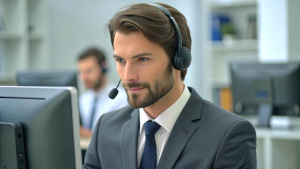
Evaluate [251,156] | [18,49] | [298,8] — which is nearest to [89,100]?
[18,49]

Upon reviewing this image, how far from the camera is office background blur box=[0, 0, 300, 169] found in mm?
3908

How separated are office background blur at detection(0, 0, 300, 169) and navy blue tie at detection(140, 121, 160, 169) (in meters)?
2.80

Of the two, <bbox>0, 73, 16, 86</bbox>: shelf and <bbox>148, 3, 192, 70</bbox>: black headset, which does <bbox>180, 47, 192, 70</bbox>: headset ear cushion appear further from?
<bbox>0, 73, 16, 86</bbox>: shelf

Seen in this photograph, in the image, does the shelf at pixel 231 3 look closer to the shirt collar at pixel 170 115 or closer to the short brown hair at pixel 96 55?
the short brown hair at pixel 96 55

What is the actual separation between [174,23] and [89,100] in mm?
2234

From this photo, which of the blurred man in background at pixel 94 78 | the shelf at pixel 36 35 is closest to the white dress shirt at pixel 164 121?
the blurred man in background at pixel 94 78

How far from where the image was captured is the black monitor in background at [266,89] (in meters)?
3.12

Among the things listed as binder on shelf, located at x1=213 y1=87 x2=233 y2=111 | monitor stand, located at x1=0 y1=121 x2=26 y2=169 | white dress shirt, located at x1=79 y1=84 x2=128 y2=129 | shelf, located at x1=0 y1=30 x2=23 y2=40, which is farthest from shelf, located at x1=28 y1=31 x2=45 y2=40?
monitor stand, located at x1=0 y1=121 x2=26 y2=169

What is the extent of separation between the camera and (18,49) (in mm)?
4363

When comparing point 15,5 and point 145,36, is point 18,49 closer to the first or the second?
point 15,5

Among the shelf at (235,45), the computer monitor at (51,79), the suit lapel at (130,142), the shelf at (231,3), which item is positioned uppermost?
the shelf at (231,3)

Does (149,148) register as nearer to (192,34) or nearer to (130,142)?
(130,142)

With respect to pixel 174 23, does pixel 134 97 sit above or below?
below

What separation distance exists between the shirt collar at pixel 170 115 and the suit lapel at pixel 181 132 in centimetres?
2
